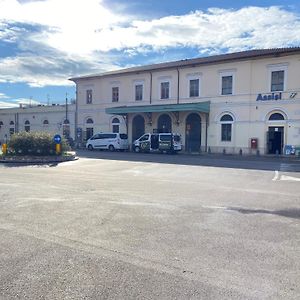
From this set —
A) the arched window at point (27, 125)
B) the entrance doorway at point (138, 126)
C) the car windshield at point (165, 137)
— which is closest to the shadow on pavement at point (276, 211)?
the car windshield at point (165, 137)

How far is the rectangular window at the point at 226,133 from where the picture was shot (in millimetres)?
31280

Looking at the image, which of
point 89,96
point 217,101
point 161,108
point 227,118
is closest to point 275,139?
point 227,118

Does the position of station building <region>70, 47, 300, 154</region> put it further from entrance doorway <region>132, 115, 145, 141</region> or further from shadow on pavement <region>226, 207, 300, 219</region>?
shadow on pavement <region>226, 207, 300, 219</region>

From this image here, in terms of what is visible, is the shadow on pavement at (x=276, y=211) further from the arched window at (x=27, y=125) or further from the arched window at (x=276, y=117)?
the arched window at (x=27, y=125)

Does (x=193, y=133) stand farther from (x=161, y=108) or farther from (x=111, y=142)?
(x=111, y=142)

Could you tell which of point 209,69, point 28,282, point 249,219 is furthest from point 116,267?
point 209,69

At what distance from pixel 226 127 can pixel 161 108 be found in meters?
6.50

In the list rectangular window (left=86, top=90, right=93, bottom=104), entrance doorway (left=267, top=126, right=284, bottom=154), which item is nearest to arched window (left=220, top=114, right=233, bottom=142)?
entrance doorway (left=267, top=126, right=284, bottom=154)

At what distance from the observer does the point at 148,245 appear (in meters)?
5.20

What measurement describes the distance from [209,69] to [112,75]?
40.8 feet

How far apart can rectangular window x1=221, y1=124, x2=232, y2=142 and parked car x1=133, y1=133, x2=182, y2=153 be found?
14.3 feet

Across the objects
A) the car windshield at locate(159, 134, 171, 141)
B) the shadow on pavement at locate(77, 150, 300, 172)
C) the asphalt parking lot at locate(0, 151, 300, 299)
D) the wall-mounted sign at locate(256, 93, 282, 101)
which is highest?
the wall-mounted sign at locate(256, 93, 282, 101)

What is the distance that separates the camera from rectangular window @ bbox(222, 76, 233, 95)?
31.3 meters

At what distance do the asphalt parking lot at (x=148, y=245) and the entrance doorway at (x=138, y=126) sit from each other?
27257 millimetres
